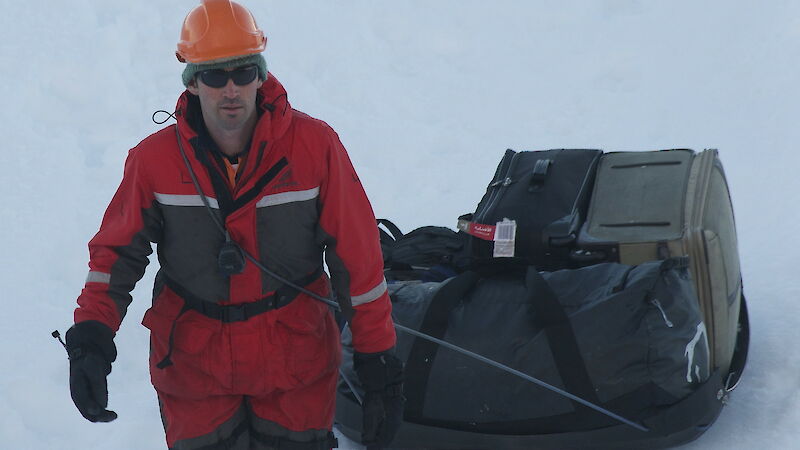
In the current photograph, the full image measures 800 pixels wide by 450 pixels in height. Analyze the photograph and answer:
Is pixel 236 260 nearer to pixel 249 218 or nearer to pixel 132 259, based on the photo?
pixel 249 218

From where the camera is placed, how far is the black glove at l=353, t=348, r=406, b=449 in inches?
109

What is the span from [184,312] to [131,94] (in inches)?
185

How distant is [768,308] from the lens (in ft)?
14.7

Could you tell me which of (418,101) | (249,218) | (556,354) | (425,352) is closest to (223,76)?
(249,218)

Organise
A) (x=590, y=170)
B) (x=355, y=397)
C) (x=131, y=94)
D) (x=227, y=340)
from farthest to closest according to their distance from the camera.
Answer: (x=131, y=94)
(x=590, y=170)
(x=355, y=397)
(x=227, y=340)

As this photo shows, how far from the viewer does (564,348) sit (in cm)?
341

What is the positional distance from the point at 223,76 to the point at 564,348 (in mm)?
1469

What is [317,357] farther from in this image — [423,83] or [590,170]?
[423,83]

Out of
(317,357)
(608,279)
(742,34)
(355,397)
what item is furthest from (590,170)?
(742,34)

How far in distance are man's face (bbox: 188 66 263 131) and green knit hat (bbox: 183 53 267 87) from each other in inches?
0.5

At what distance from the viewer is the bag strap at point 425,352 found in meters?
3.55

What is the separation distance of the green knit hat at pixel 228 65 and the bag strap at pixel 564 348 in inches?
50.8

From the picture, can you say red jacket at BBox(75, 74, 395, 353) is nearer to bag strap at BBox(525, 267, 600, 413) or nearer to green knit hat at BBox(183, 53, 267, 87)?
green knit hat at BBox(183, 53, 267, 87)

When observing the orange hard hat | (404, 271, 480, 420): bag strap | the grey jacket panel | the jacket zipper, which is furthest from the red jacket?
the jacket zipper
